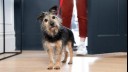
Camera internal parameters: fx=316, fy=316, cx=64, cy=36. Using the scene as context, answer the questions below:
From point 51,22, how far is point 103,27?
4.69ft

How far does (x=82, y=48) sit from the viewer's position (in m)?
3.60

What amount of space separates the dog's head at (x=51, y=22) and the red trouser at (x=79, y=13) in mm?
1034

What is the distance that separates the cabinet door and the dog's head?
1225 mm

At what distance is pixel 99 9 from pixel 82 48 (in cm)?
51

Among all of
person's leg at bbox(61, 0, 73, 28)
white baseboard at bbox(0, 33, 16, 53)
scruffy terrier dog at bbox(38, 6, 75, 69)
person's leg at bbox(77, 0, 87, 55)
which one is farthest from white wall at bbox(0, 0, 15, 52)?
scruffy terrier dog at bbox(38, 6, 75, 69)

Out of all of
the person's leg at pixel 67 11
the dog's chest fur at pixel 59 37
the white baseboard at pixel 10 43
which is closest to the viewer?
the dog's chest fur at pixel 59 37

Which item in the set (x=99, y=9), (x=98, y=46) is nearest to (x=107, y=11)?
(x=99, y=9)

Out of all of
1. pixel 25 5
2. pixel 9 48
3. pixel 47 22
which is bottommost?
pixel 9 48

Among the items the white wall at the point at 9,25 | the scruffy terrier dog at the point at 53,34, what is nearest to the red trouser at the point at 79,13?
the scruffy terrier dog at the point at 53,34

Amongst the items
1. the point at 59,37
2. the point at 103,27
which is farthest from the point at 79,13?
the point at 59,37

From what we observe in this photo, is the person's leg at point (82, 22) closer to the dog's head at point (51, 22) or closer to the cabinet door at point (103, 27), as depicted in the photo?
the cabinet door at point (103, 27)

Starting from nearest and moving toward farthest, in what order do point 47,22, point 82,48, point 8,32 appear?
point 47,22 < point 82,48 < point 8,32

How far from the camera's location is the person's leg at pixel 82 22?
3596 millimetres

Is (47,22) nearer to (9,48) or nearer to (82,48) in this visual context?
(82,48)
